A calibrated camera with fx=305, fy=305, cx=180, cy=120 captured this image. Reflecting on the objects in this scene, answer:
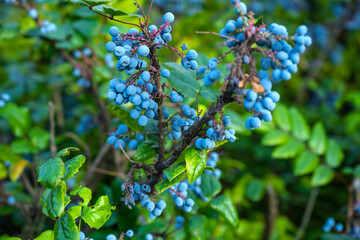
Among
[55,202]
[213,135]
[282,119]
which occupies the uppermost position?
[213,135]

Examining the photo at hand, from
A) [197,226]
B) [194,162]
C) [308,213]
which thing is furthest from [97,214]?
[308,213]

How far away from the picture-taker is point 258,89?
2.17ft

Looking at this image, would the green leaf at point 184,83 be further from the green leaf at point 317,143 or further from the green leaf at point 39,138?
the green leaf at point 317,143

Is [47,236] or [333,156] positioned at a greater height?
[47,236]

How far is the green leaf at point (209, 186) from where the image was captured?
1172 mm

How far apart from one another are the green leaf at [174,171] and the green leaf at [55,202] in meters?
0.27

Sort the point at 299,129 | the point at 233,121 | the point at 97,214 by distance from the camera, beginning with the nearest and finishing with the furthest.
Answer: the point at 97,214 → the point at 233,121 → the point at 299,129

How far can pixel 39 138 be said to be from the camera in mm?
1596

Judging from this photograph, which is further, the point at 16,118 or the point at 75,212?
the point at 16,118

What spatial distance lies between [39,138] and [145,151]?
3.10ft

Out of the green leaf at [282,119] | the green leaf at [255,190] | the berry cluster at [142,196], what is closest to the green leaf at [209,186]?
the berry cluster at [142,196]

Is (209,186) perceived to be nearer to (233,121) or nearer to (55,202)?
(233,121)

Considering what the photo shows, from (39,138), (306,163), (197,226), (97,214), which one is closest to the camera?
(97,214)

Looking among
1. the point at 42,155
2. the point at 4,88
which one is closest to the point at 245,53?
the point at 42,155
